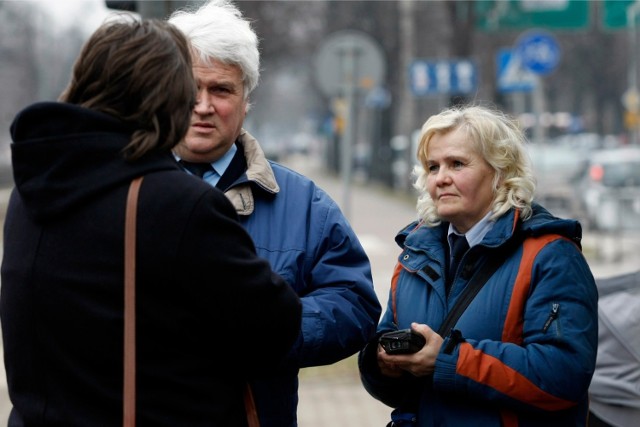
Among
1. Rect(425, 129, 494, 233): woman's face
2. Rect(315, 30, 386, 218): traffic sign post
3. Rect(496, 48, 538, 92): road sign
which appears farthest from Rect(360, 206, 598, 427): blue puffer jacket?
Rect(496, 48, 538, 92): road sign

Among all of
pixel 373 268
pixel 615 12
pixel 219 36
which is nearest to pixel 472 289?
pixel 219 36

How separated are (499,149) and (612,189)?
18.8 meters

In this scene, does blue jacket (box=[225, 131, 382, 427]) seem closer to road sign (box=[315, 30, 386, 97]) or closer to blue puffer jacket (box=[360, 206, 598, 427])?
blue puffer jacket (box=[360, 206, 598, 427])

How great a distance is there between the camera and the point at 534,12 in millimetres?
20594

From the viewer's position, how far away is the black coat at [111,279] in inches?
88.6

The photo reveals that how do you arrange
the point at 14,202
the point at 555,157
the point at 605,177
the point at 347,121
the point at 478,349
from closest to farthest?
1. the point at 14,202
2. the point at 478,349
3. the point at 347,121
4. the point at 605,177
5. the point at 555,157

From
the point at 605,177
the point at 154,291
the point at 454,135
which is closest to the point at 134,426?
the point at 154,291

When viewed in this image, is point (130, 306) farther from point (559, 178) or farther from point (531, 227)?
point (559, 178)

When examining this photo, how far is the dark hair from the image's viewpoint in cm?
230

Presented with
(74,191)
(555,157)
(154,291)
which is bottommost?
(555,157)

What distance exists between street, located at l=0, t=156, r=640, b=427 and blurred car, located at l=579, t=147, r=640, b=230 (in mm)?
353

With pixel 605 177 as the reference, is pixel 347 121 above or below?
above

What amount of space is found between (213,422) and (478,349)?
934mm

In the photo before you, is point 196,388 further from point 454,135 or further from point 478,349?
point 454,135
